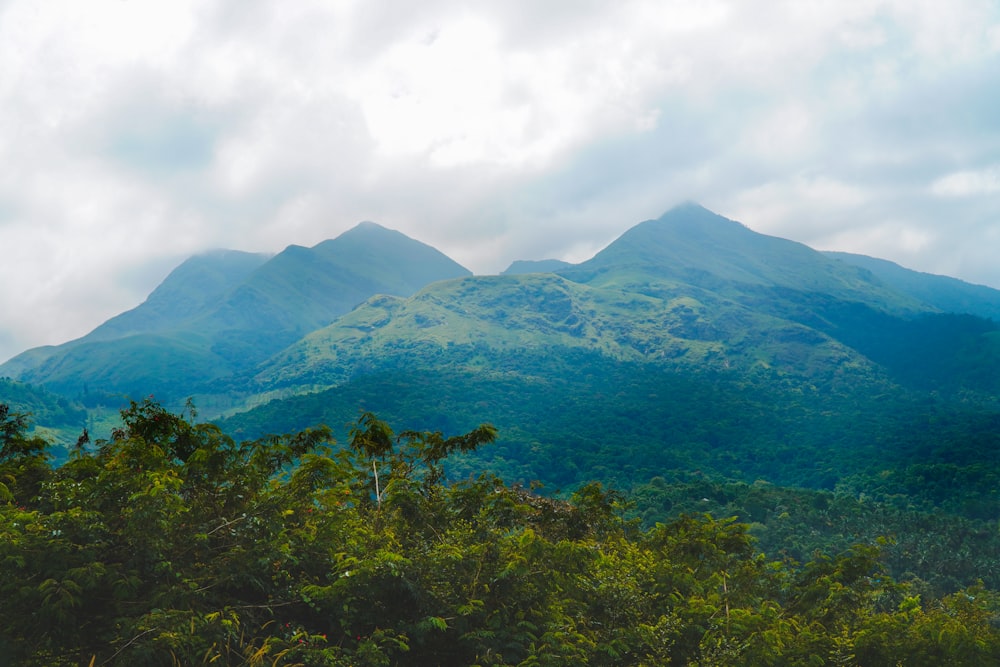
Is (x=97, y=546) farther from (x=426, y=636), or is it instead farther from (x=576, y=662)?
(x=576, y=662)

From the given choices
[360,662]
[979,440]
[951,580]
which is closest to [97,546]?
[360,662]

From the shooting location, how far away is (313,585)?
29.8 ft

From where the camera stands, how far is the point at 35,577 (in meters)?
7.61

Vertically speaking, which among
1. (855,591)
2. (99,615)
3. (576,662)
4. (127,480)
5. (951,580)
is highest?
(127,480)

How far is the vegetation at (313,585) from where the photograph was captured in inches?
301

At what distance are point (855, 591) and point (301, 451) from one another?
41.2 ft

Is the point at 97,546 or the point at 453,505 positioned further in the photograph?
the point at 453,505

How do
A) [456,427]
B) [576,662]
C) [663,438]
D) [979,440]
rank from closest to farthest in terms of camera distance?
1. [576,662]
2. [979,440]
3. [663,438]
4. [456,427]

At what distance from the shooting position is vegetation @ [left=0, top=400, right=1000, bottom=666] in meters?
7.65

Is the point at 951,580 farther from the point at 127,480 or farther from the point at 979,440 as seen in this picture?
the point at 127,480

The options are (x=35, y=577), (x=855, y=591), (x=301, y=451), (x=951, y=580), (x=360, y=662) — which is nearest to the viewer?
(x=35, y=577)

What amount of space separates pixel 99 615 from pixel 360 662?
3.07 metres

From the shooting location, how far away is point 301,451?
14.0m

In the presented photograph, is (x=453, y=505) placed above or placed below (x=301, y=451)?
below
